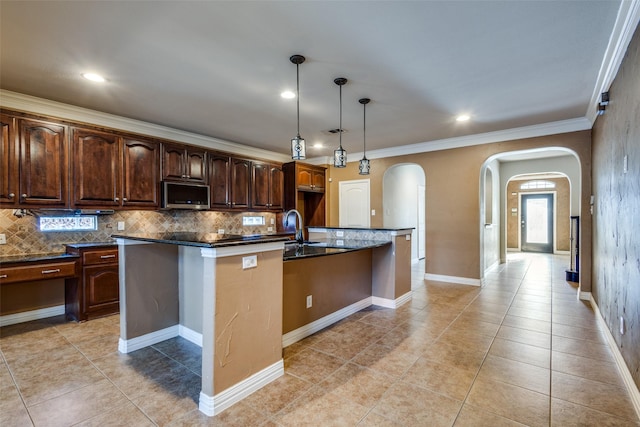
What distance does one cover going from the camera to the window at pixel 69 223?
3.75 meters

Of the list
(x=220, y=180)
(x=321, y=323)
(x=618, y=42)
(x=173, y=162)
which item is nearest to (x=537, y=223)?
(x=618, y=42)

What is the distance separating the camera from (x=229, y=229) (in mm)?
5668

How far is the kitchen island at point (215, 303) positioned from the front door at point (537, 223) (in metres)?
10.4

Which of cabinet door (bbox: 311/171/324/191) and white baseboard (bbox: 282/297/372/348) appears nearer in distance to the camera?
white baseboard (bbox: 282/297/372/348)

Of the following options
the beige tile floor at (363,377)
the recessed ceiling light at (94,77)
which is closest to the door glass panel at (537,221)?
the beige tile floor at (363,377)

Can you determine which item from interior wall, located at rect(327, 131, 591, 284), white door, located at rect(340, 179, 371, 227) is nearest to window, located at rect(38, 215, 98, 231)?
white door, located at rect(340, 179, 371, 227)

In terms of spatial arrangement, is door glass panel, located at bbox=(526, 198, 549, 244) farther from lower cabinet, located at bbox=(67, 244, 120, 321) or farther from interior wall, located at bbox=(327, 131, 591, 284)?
lower cabinet, located at bbox=(67, 244, 120, 321)

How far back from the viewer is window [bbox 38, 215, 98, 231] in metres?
3.75

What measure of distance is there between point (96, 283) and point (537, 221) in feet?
37.6

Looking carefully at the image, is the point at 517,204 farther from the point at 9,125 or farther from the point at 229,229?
the point at 9,125

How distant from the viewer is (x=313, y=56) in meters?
2.59

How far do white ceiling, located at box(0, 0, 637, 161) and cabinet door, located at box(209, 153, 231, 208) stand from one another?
3.65ft

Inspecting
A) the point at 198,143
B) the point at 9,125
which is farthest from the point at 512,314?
the point at 9,125

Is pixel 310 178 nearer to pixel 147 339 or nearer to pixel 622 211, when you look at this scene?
pixel 147 339
